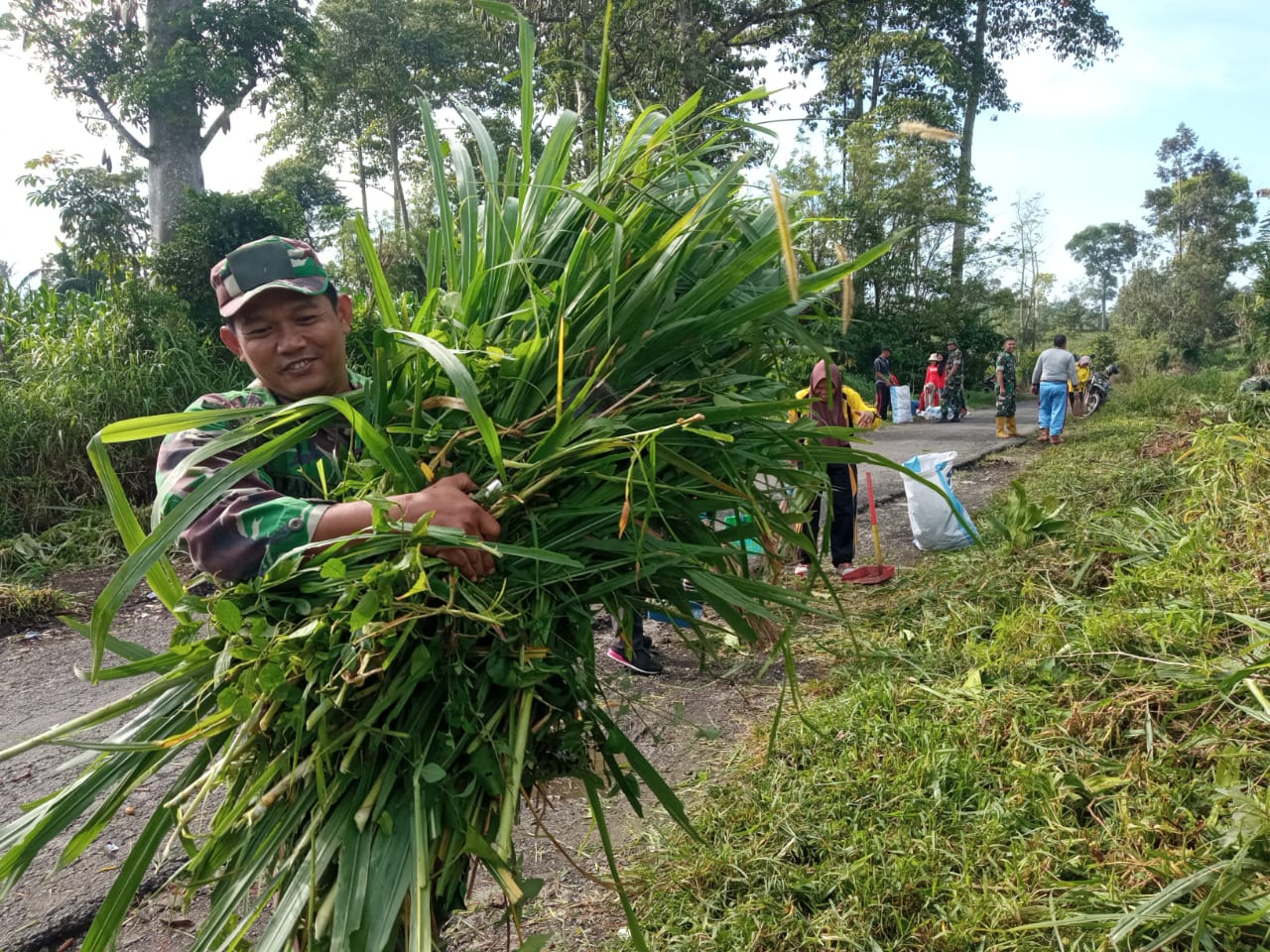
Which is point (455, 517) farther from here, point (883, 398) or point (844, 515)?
point (883, 398)

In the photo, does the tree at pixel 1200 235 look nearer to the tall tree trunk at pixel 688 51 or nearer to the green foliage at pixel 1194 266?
the green foliage at pixel 1194 266

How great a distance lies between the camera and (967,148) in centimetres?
2677

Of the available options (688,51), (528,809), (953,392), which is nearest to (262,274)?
(528,809)

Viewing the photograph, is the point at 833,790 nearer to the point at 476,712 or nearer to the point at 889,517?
the point at 476,712

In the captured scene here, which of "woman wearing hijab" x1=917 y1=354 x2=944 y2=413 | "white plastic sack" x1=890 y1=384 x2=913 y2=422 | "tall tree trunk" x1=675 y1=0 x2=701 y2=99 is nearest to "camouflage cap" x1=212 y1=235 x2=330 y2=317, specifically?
"tall tree trunk" x1=675 y1=0 x2=701 y2=99

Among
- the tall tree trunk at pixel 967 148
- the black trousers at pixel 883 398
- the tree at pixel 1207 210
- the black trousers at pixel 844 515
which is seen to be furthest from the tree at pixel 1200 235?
the black trousers at pixel 844 515

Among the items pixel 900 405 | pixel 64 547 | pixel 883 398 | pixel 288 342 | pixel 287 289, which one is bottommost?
pixel 64 547

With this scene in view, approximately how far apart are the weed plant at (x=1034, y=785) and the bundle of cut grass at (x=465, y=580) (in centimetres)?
71

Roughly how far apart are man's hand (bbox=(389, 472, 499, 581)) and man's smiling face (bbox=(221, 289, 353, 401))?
453 millimetres

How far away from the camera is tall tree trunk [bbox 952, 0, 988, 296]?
78.9 feet

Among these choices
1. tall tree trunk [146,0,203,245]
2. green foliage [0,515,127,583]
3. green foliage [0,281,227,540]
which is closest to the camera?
green foliage [0,515,127,583]

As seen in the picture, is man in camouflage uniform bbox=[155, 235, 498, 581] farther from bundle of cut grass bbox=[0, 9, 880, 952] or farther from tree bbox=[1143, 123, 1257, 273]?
tree bbox=[1143, 123, 1257, 273]

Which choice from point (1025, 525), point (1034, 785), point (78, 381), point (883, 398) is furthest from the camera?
point (883, 398)

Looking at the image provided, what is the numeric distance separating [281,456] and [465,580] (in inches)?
23.3
